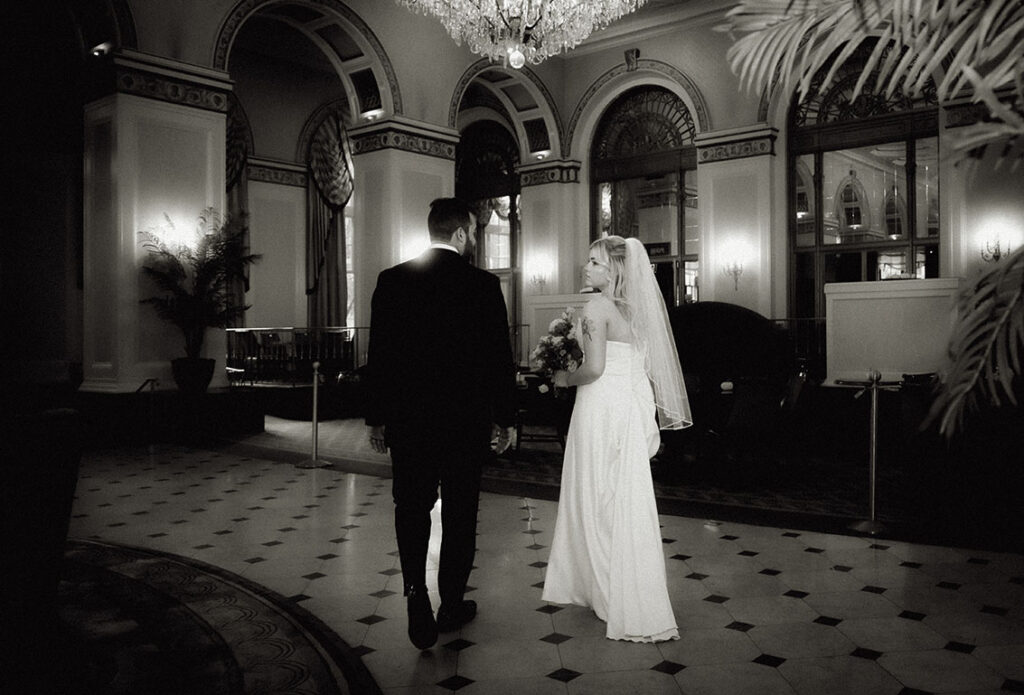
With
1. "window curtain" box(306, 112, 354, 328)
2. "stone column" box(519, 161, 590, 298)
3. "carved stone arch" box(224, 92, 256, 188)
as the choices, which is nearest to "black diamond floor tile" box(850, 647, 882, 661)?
"stone column" box(519, 161, 590, 298)

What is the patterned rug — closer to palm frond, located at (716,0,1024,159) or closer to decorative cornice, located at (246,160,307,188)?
palm frond, located at (716,0,1024,159)

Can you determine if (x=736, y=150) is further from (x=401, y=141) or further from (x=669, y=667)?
(x=669, y=667)

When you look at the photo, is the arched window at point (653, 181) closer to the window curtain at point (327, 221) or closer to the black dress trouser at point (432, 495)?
the window curtain at point (327, 221)

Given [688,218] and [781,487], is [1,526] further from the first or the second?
[688,218]

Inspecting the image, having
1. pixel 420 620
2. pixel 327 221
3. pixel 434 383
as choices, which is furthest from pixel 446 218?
pixel 327 221

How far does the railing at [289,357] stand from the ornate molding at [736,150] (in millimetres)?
6250

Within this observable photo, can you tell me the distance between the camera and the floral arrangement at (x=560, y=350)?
642 cm

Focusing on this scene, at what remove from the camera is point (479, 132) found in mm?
17188

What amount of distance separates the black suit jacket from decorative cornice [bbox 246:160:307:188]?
13.2 metres

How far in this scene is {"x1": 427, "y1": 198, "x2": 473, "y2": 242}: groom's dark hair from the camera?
3352 mm

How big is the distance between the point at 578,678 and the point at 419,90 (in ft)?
36.9

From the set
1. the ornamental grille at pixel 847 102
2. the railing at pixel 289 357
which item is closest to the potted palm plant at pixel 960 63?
the railing at pixel 289 357

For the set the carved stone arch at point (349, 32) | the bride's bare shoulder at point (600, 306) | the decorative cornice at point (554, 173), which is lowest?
the bride's bare shoulder at point (600, 306)

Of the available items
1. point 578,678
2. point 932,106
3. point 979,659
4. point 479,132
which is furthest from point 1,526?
point 479,132
